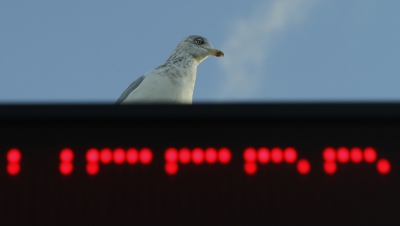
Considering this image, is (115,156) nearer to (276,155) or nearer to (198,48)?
(276,155)

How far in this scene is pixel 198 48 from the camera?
21.1 ft

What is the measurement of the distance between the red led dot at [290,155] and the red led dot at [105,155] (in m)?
0.49

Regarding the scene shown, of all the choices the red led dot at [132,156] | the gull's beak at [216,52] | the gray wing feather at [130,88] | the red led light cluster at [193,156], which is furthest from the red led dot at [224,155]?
the gull's beak at [216,52]

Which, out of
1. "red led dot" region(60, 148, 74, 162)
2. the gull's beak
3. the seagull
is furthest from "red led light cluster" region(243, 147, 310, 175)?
the gull's beak

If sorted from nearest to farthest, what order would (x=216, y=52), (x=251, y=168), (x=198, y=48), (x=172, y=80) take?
(x=251, y=168) → (x=172, y=80) → (x=198, y=48) → (x=216, y=52)

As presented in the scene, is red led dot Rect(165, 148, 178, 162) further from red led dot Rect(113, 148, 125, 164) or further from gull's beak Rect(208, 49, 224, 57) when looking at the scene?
gull's beak Rect(208, 49, 224, 57)

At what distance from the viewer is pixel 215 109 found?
1818 mm

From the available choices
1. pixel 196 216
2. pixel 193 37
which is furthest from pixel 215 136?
pixel 193 37

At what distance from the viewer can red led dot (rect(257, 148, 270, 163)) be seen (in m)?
1.87

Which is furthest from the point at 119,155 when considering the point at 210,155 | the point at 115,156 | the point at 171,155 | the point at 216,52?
the point at 216,52

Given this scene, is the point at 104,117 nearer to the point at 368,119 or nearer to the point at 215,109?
the point at 215,109

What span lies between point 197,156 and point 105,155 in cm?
26

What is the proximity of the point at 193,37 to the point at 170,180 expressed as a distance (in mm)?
4798

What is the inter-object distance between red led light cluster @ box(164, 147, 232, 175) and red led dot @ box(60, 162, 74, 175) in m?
0.27
